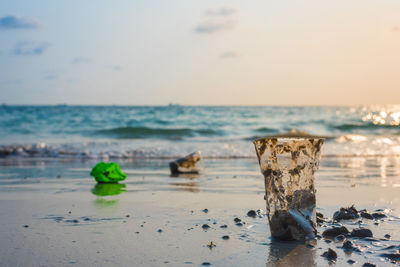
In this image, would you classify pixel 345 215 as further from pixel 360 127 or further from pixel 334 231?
pixel 360 127

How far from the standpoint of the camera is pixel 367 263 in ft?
9.10

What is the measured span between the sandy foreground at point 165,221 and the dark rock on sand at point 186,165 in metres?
0.28

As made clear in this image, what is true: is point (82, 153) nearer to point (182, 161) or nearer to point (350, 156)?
point (182, 161)

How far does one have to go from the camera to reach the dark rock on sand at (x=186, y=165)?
7895mm

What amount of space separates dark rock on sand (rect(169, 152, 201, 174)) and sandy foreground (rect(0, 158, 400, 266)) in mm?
281

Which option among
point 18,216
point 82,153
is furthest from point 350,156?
point 18,216

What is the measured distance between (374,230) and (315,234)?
549mm

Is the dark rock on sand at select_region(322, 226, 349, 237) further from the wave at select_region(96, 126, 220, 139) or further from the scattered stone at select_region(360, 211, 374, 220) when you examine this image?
the wave at select_region(96, 126, 220, 139)

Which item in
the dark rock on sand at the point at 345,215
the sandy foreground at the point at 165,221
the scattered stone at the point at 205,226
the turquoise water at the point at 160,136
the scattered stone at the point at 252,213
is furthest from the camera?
the turquoise water at the point at 160,136

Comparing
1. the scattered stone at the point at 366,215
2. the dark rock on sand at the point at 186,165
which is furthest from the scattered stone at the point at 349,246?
the dark rock on sand at the point at 186,165

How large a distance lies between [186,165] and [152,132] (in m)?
17.6

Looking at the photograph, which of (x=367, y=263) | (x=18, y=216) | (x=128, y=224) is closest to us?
(x=367, y=263)

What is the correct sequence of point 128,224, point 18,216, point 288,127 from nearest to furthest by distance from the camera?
point 128,224 < point 18,216 < point 288,127

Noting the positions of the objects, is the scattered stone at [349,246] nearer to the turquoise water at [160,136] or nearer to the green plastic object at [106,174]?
the green plastic object at [106,174]
